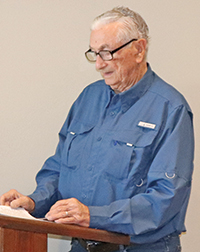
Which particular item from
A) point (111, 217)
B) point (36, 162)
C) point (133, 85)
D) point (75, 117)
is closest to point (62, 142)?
point (75, 117)

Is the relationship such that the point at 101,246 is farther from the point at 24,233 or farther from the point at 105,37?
the point at 105,37

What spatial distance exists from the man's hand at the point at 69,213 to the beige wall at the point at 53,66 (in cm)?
72

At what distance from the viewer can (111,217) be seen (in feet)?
5.13

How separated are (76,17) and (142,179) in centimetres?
98

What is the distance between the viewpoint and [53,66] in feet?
7.36

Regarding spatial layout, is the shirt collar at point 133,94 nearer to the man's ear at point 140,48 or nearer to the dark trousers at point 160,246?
the man's ear at point 140,48

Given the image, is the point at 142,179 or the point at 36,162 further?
the point at 36,162

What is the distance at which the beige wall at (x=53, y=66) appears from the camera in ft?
7.18

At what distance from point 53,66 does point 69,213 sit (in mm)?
942

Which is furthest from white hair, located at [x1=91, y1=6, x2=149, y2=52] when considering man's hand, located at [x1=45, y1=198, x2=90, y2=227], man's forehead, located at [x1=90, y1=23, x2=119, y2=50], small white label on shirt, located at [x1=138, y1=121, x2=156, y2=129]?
man's hand, located at [x1=45, y1=198, x2=90, y2=227]

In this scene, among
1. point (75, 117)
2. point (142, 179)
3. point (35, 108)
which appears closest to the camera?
point (142, 179)

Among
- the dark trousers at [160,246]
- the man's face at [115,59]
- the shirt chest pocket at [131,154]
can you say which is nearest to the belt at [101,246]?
the dark trousers at [160,246]

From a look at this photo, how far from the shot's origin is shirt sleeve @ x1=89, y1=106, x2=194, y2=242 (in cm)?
156

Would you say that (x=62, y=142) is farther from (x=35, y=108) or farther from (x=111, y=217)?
(x=111, y=217)
